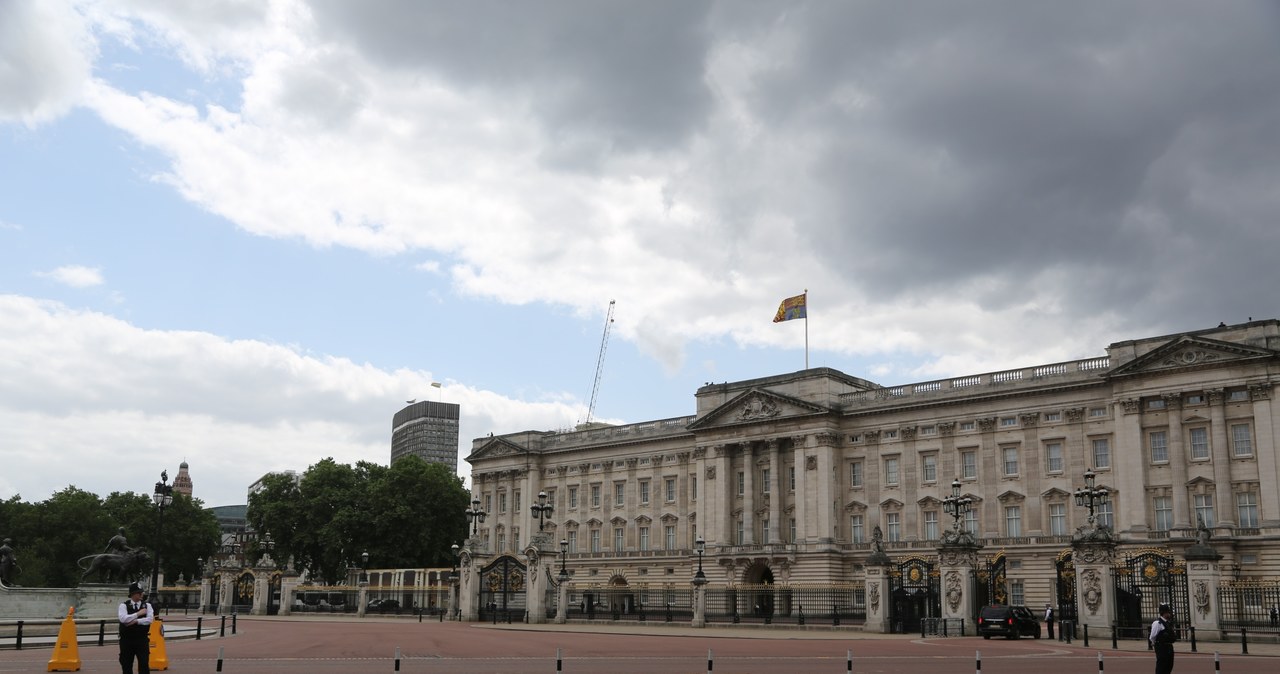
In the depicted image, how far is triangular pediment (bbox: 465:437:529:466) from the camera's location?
345 ft

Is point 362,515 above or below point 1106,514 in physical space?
above

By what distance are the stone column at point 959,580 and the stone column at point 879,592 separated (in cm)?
320

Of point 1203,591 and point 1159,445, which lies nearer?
point 1203,591

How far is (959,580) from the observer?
46219mm

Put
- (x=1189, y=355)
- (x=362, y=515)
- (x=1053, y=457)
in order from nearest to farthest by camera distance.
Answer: (x=1189, y=355) → (x=1053, y=457) → (x=362, y=515)

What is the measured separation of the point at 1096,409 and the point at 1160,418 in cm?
429

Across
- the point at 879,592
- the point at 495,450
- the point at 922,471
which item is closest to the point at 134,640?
the point at 879,592

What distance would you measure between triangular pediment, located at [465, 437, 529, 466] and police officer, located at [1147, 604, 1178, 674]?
8493cm

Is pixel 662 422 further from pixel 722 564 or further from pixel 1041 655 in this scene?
pixel 1041 655

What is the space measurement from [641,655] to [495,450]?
76.0m

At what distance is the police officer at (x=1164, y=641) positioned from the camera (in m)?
21.1

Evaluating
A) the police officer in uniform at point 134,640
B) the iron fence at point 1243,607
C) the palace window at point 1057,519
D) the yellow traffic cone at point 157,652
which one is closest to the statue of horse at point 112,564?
the yellow traffic cone at point 157,652

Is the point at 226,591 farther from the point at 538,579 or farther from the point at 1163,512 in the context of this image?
the point at 1163,512

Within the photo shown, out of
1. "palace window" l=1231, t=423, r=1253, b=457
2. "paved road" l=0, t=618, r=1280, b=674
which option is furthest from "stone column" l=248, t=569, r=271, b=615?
"palace window" l=1231, t=423, r=1253, b=457
